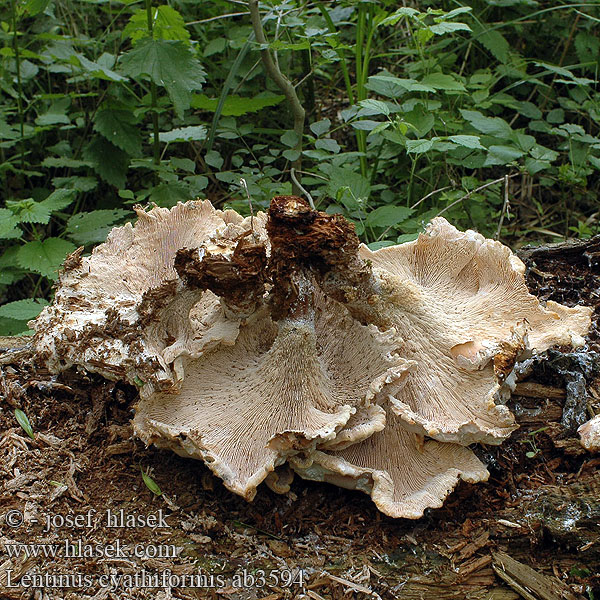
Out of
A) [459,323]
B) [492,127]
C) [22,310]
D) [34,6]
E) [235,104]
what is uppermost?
[34,6]

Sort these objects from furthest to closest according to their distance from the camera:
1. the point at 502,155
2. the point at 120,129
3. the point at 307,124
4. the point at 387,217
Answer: the point at 307,124, the point at 120,129, the point at 502,155, the point at 387,217

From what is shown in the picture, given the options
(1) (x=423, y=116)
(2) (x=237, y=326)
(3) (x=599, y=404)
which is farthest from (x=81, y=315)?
(1) (x=423, y=116)

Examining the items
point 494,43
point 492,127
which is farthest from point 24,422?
point 494,43

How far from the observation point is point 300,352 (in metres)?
2.27

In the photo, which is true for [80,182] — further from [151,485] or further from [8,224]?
[151,485]

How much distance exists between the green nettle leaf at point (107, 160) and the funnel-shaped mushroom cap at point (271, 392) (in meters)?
2.86

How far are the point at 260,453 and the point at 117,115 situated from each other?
3.58 meters

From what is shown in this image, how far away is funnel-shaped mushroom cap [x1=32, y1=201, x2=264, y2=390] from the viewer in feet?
7.41

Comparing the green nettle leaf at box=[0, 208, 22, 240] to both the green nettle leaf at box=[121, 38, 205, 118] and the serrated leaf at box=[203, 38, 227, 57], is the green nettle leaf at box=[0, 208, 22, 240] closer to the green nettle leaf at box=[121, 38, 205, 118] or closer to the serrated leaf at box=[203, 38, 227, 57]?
the green nettle leaf at box=[121, 38, 205, 118]

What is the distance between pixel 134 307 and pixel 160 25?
270cm

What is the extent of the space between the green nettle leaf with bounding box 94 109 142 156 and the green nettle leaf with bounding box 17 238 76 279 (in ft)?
3.64

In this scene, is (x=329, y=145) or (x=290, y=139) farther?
(x=290, y=139)

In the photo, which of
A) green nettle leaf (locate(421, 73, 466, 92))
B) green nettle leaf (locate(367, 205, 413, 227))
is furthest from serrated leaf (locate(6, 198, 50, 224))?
green nettle leaf (locate(421, 73, 466, 92))

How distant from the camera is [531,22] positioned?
5930 mm
